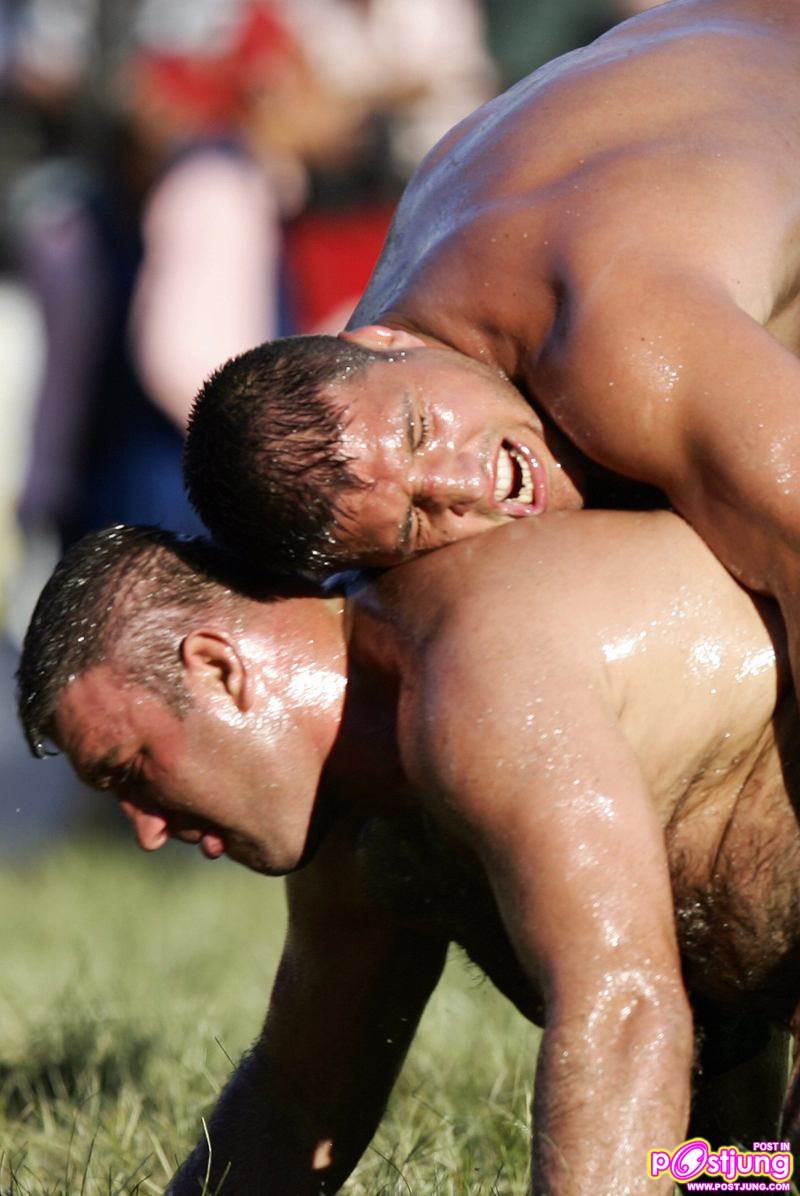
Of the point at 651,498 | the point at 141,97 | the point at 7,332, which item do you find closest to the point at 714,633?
the point at 651,498

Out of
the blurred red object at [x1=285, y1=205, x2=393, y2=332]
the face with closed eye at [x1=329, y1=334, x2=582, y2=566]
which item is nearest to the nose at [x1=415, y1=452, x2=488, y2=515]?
the face with closed eye at [x1=329, y1=334, x2=582, y2=566]

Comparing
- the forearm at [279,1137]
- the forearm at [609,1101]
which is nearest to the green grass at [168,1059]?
the forearm at [279,1137]

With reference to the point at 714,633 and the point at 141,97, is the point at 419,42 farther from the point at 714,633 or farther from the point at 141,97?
the point at 714,633

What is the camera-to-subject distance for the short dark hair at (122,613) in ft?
11.2

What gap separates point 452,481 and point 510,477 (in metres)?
0.11

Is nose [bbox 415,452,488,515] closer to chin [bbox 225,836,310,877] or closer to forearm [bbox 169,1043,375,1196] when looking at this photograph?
chin [bbox 225,836,310,877]

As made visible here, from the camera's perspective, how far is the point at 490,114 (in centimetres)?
383

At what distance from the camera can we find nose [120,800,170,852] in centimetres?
356

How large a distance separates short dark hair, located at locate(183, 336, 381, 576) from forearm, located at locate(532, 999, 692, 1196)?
102cm

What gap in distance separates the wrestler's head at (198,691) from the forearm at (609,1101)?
0.89 metres

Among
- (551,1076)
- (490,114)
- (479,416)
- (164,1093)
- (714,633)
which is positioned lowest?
(164,1093)

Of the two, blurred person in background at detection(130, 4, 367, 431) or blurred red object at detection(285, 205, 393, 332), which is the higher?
blurred person in background at detection(130, 4, 367, 431)

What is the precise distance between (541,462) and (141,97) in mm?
4431

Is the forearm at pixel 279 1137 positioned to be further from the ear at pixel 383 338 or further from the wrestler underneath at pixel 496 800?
the ear at pixel 383 338
